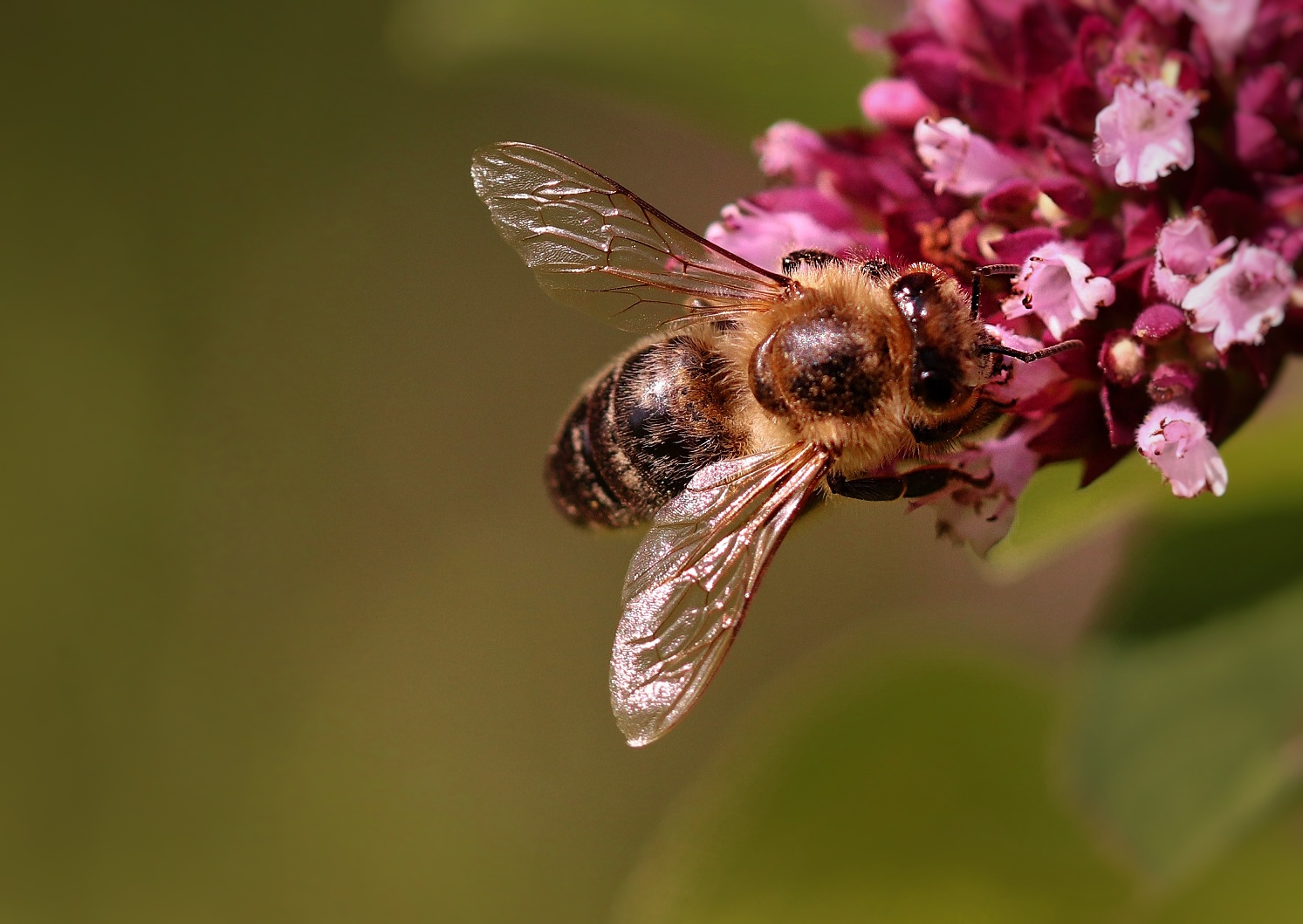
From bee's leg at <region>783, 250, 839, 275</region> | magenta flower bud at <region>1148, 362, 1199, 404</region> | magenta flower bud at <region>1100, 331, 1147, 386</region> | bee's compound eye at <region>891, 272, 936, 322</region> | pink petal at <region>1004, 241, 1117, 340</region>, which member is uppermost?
bee's leg at <region>783, 250, 839, 275</region>

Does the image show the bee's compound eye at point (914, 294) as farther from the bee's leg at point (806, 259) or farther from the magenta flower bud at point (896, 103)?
the magenta flower bud at point (896, 103)

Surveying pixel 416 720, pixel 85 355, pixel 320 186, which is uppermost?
pixel 320 186

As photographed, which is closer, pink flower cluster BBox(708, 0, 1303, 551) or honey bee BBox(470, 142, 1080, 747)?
pink flower cluster BBox(708, 0, 1303, 551)

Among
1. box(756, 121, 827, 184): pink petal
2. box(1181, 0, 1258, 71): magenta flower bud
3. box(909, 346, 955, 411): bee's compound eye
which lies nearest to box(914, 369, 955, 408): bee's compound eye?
box(909, 346, 955, 411): bee's compound eye

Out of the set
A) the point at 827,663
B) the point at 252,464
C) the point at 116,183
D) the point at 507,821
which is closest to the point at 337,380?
the point at 252,464

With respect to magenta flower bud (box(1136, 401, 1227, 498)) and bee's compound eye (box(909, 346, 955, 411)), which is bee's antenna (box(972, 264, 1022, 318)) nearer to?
bee's compound eye (box(909, 346, 955, 411))

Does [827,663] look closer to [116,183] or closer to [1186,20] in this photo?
[1186,20]

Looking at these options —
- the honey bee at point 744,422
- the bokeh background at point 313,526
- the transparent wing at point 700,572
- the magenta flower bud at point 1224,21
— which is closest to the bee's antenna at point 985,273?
the honey bee at point 744,422

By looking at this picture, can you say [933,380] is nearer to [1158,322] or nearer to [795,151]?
[1158,322]
